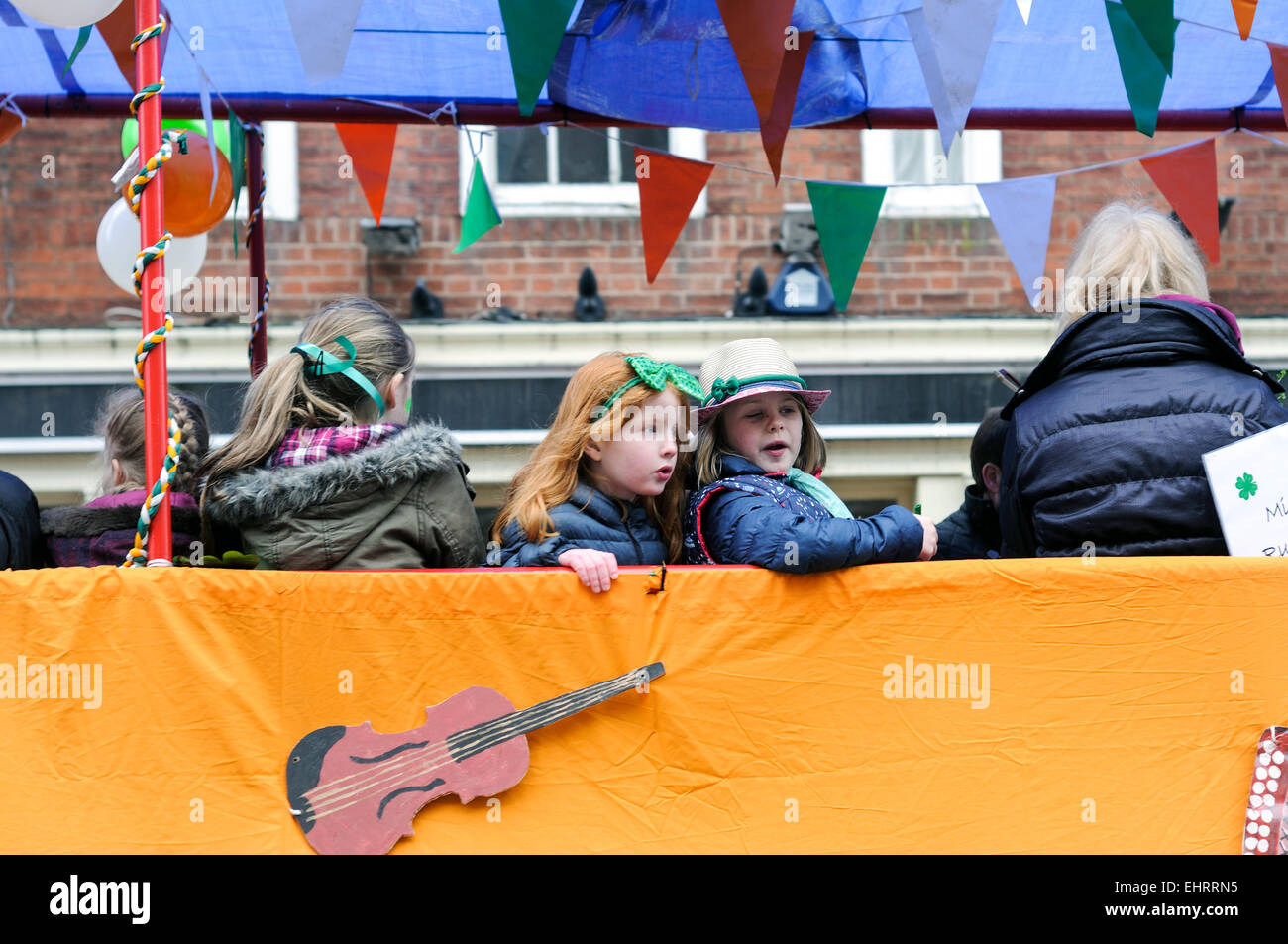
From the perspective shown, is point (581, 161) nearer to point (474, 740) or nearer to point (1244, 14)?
point (1244, 14)

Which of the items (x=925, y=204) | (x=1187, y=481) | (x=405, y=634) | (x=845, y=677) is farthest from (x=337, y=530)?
(x=925, y=204)

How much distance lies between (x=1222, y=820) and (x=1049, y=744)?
0.38m

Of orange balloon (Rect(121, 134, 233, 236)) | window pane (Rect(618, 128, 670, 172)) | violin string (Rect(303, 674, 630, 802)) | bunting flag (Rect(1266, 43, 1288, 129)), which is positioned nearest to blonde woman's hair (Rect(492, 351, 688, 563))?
violin string (Rect(303, 674, 630, 802))

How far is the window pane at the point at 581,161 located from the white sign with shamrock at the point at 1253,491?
15.6 feet

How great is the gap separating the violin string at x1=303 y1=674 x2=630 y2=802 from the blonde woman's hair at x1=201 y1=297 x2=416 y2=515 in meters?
0.71

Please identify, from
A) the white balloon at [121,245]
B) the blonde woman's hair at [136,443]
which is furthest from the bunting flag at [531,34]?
the white balloon at [121,245]

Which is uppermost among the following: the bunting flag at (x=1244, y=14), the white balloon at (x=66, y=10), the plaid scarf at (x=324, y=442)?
the white balloon at (x=66, y=10)

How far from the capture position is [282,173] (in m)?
6.61

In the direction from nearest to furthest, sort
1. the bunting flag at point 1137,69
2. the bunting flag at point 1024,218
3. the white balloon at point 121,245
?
the bunting flag at point 1137,69 → the bunting flag at point 1024,218 → the white balloon at point 121,245

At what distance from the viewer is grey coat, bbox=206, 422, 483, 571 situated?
265 cm

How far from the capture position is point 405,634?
8.26 feet

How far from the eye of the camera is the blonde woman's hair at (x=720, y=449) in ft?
9.98

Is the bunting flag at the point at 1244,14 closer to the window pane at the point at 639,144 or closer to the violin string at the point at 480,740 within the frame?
the violin string at the point at 480,740

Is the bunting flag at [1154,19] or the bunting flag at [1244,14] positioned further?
the bunting flag at [1244,14]
